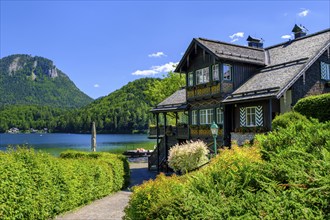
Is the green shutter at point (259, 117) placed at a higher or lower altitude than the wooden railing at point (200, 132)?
higher

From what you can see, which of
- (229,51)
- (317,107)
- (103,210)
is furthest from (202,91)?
(103,210)

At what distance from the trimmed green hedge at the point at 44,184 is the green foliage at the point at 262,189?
5570 mm

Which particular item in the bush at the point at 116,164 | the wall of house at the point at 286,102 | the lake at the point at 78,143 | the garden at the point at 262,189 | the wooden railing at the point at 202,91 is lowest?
the lake at the point at 78,143

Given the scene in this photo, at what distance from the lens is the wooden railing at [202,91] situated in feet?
87.0

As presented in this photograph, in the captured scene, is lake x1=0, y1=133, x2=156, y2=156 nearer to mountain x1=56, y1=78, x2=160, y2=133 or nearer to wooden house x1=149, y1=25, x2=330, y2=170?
mountain x1=56, y1=78, x2=160, y2=133

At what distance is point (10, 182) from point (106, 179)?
27.7 feet

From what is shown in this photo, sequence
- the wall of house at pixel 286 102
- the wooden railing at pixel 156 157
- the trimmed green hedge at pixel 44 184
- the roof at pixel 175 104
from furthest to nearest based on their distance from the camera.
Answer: the wooden railing at pixel 156 157
the roof at pixel 175 104
the wall of house at pixel 286 102
the trimmed green hedge at pixel 44 184

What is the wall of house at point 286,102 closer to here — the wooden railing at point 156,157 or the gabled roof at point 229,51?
the gabled roof at point 229,51

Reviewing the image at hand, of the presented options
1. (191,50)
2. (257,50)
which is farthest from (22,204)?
Result: (257,50)

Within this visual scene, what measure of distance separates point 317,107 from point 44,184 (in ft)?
46.6

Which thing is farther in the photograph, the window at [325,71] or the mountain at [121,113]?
the mountain at [121,113]

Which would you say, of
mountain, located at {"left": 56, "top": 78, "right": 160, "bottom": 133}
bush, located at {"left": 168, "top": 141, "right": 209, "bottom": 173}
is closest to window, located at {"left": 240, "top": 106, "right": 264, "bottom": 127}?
bush, located at {"left": 168, "top": 141, "right": 209, "bottom": 173}

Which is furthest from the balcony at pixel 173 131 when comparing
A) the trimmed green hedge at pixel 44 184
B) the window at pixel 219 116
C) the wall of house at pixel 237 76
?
the trimmed green hedge at pixel 44 184

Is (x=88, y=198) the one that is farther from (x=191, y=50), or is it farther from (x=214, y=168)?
(x=191, y=50)
